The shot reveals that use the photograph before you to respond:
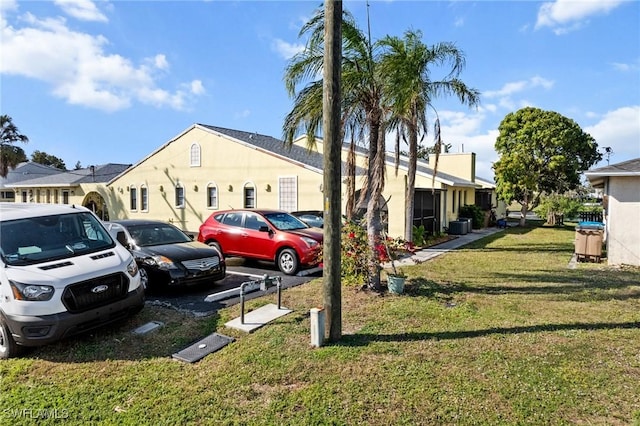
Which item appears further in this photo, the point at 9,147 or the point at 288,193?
the point at 9,147

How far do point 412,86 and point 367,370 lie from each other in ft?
18.3

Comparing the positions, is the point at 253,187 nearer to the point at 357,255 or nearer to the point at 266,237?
the point at 266,237

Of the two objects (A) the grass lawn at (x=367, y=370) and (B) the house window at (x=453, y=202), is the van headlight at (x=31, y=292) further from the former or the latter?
(B) the house window at (x=453, y=202)

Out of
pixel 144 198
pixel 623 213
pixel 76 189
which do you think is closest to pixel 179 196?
pixel 144 198

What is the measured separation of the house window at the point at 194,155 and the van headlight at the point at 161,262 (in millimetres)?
13327

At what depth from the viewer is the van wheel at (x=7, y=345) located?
183 inches

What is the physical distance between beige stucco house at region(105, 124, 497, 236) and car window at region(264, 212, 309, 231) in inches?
188

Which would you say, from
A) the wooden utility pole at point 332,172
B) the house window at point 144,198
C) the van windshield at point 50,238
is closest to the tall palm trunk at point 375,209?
the wooden utility pole at point 332,172

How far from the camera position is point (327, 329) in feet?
16.3

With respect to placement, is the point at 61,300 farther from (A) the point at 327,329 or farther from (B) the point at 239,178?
(B) the point at 239,178

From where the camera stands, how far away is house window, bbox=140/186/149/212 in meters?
22.3

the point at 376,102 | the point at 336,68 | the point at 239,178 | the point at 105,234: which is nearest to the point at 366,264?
the point at 376,102

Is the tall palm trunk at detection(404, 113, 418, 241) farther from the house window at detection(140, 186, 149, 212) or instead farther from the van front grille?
the house window at detection(140, 186, 149, 212)

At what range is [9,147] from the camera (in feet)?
101
